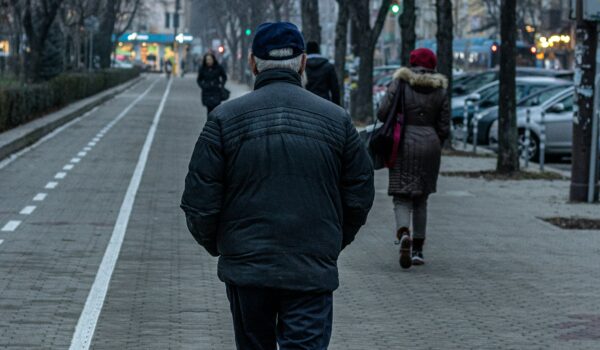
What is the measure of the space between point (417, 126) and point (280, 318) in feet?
21.9

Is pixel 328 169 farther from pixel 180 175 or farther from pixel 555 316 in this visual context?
pixel 180 175

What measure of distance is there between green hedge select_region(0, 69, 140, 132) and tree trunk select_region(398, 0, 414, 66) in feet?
26.2

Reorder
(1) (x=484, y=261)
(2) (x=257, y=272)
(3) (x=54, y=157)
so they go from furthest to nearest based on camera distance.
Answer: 1. (3) (x=54, y=157)
2. (1) (x=484, y=261)
3. (2) (x=257, y=272)

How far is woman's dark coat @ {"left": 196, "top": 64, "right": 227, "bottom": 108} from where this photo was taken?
3092cm

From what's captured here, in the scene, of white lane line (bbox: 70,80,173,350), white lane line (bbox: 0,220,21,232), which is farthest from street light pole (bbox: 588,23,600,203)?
white lane line (bbox: 0,220,21,232)

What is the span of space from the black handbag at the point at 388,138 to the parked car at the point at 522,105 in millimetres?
20029

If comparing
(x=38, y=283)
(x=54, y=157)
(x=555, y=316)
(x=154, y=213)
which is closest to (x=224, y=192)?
(x=555, y=316)

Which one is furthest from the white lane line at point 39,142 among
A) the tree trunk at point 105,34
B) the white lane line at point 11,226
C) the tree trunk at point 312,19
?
the tree trunk at point 105,34

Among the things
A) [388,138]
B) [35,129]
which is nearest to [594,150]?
[388,138]

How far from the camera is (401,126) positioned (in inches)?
468

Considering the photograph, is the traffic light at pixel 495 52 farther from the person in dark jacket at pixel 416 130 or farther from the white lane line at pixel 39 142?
the person in dark jacket at pixel 416 130

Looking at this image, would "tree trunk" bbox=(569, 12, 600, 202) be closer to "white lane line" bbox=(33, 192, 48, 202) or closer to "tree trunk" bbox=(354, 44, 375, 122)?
"white lane line" bbox=(33, 192, 48, 202)

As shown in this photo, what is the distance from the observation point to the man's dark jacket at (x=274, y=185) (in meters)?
5.30

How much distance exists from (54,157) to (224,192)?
67.4 feet
